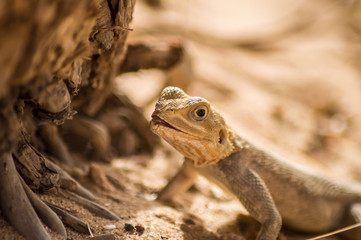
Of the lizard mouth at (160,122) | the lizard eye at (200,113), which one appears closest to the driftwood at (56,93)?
the lizard mouth at (160,122)

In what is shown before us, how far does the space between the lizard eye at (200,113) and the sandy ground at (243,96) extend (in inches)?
37.0

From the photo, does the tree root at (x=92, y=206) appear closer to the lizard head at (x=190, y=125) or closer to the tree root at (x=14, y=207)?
the tree root at (x=14, y=207)

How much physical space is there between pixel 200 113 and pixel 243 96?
4.55 meters

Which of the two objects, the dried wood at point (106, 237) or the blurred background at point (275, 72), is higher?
the blurred background at point (275, 72)

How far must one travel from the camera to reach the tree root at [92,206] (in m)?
2.57

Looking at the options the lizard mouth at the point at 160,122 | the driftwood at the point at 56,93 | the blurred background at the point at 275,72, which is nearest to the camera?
the driftwood at the point at 56,93

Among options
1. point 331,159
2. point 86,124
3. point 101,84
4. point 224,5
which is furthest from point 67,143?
point 224,5

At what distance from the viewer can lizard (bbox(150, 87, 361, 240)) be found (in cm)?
272

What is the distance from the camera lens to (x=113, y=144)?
14.3 feet

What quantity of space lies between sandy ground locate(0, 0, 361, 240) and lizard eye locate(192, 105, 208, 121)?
0.94 meters

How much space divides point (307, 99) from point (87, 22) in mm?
6848

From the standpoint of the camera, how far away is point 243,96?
713 centimetres

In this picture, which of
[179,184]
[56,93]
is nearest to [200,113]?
[179,184]

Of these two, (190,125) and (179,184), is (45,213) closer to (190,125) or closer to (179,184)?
(190,125)
